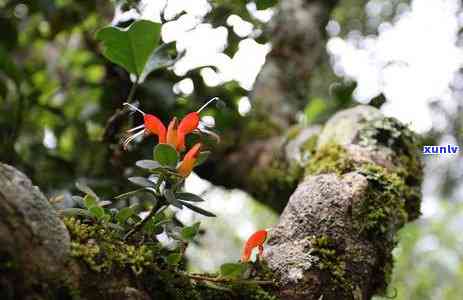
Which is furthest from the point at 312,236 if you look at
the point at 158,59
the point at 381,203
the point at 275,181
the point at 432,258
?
the point at 432,258

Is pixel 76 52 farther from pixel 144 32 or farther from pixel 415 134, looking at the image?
pixel 415 134

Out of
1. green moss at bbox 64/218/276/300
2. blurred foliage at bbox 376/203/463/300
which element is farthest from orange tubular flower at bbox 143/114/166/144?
blurred foliage at bbox 376/203/463/300

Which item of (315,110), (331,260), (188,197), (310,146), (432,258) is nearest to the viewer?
(188,197)

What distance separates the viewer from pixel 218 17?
2.13 meters

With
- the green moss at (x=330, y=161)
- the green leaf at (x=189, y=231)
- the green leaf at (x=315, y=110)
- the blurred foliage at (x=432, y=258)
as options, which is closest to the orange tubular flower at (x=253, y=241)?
the green leaf at (x=189, y=231)

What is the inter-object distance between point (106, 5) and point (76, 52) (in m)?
0.61

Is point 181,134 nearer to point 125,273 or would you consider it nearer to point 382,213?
point 125,273

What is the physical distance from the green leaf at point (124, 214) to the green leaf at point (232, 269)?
21cm

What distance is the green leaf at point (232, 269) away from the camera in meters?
1.10

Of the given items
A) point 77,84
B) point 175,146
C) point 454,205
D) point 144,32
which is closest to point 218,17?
point 144,32

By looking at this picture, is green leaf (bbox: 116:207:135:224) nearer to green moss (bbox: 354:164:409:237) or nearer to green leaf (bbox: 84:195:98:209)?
green leaf (bbox: 84:195:98:209)

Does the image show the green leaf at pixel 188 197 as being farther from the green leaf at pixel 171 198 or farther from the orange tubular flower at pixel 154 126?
the orange tubular flower at pixel 154 126

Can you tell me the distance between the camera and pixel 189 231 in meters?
1.12

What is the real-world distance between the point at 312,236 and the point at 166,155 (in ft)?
1.38
